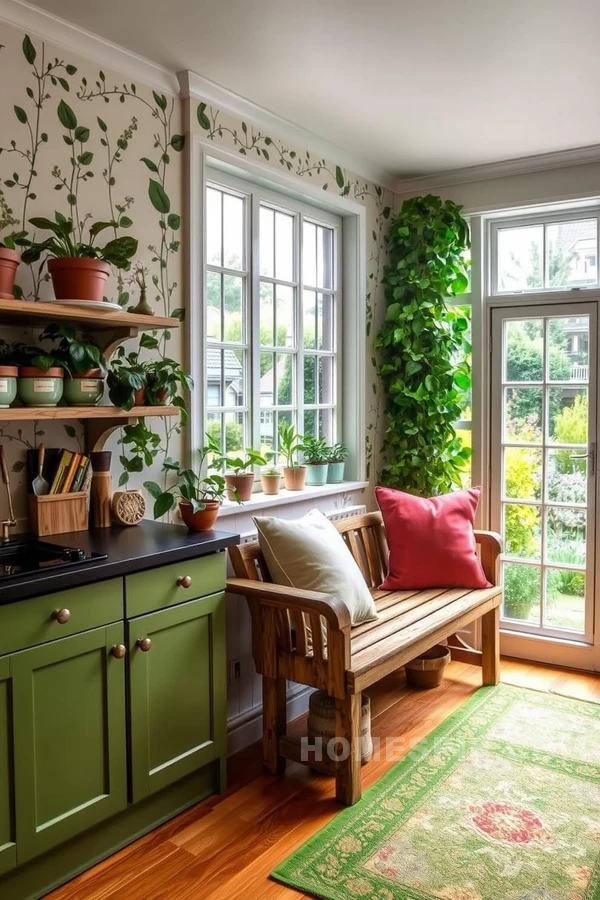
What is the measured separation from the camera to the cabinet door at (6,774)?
1.88 metres

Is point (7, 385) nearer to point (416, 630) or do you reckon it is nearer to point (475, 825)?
point (416, 630)

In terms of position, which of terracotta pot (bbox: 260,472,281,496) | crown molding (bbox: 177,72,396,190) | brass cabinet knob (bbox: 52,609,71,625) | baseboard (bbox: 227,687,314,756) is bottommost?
baseboard (bbox: 227,687,314,756)

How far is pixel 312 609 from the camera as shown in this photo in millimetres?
2496

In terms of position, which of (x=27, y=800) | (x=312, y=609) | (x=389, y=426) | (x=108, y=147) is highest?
(x=108, y=147)

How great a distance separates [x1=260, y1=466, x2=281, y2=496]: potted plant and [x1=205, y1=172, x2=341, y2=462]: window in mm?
144

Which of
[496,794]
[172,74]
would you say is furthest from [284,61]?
[496,794]

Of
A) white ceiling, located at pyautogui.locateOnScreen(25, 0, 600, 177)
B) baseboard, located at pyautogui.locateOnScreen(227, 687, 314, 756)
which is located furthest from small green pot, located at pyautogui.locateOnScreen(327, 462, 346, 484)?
white ceiling, located at pyautogui.locateOnScreen(25, 0, 600, 177)

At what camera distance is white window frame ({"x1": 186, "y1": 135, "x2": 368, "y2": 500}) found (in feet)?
9.30

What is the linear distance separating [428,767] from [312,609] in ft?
2.71

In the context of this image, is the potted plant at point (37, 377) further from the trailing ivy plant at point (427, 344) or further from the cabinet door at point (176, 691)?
the trailing ivy plant at point (427, 344)

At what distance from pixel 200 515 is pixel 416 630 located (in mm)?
936

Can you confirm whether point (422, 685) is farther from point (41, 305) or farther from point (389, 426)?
point (41, 305)

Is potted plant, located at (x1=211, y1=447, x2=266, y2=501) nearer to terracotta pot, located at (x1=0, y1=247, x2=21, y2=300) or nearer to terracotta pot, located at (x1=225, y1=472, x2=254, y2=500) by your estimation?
terracotta pot, located at (x1=225, y1=472, x2=254, y2=500)

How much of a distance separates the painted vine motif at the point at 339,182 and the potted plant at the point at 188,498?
1.30m
